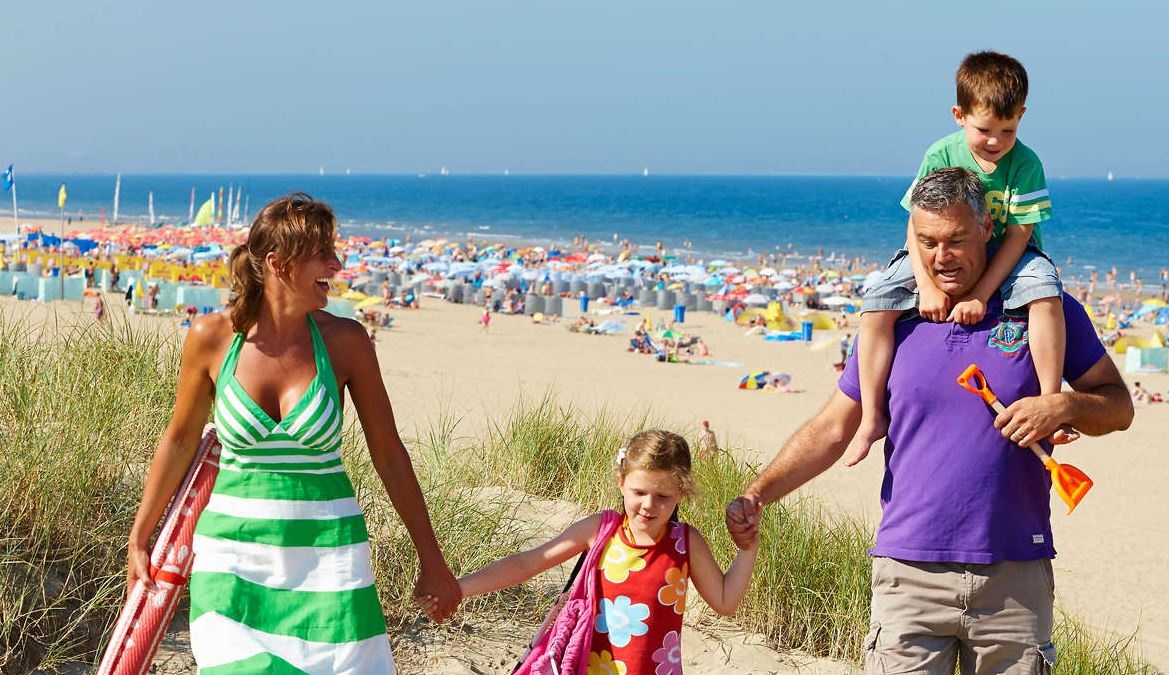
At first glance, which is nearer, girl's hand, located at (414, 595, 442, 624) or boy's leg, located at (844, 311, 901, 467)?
boy's leg, located at (844, 311, 901, 467)

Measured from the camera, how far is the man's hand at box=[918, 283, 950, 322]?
2607 mm

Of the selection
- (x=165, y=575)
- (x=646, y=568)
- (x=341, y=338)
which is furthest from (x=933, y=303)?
(x=165, y=575)

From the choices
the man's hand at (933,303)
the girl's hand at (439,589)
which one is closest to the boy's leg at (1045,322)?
the man's hand at (933,303)

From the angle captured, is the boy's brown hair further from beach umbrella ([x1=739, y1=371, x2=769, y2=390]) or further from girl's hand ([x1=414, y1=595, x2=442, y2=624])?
beach umbrella ([x1=739, y1=371, x2=769, y2=390])

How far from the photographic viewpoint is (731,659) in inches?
173

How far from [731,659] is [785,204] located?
4626 inches

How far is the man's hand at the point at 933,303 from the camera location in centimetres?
261

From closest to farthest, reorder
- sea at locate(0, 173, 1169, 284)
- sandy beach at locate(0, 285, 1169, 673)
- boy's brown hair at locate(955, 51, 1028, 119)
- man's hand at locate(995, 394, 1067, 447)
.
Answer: man's hand at locate(995, 394, 1067, 447)
boy's brown hair at locate(955, 51, 1028, 119)
sandy beach at locate(0, 285, 1169, 673)
sea at locate(0, 173, 1169, 284)

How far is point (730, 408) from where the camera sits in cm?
1670

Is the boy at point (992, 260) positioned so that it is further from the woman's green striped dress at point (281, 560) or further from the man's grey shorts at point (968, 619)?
the woman's green striped dress at point (281, 560)

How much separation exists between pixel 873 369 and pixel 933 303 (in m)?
0.21

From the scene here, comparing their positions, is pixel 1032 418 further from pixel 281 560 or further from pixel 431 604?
pixel 281 560

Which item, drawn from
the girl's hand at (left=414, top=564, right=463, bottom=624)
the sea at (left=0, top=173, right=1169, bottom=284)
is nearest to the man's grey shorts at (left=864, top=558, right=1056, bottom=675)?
the girl's hand at (left=414, top=564, right=463, bottom=624)

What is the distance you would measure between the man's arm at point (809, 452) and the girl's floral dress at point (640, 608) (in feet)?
0.67
